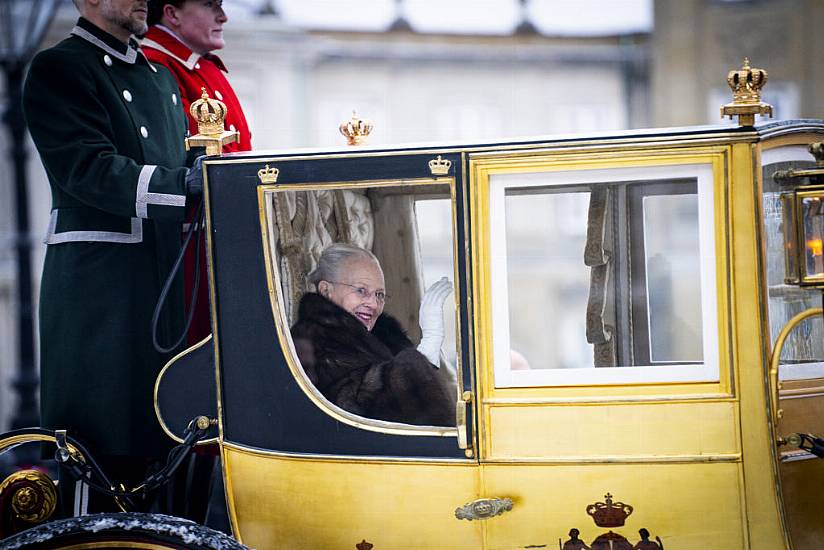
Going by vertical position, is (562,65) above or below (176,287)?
above

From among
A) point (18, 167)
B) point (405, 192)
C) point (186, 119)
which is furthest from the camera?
point (18, 167)

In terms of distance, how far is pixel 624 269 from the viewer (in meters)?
1.77

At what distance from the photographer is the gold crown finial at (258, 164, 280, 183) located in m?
1.68

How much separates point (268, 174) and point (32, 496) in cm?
81

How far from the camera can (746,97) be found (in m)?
1.60

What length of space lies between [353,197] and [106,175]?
1.64 ft

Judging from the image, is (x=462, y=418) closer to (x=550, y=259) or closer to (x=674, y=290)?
(x=674, y=290)

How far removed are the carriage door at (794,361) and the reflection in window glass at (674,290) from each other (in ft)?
0.44

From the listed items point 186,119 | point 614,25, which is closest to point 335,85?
point 614,25

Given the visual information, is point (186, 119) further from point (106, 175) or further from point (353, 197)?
point (353, 197)

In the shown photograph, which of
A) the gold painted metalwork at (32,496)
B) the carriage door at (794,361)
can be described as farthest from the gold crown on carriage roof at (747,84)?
the gold painted metalwork at (32,496)

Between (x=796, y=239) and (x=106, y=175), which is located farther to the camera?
(x=106, y=175)

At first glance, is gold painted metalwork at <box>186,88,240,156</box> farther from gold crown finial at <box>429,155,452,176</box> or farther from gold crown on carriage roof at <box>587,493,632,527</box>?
gold crown on carriage roof at <box>587,493,632,527</box>

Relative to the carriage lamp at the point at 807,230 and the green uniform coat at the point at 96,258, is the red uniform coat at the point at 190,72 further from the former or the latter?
the carriage lamp at the point at 807,230
